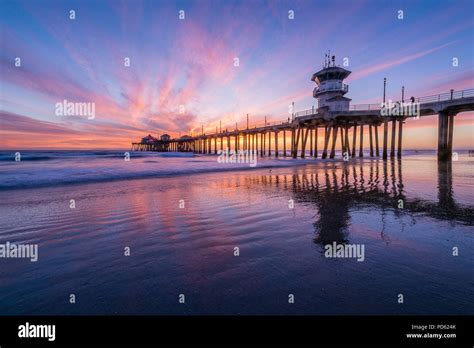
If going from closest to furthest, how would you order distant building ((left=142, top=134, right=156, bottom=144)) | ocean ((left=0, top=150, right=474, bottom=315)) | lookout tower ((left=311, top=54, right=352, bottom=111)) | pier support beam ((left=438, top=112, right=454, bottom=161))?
ocean ((left=0, top=150, right=474, bottom=315)), pier support beam ((left=438, top=112, right=454, bottom=161)), lookout tower ((left=311, top=54, right=352, bottom=111)), distant building ((left=142, top=134, right=156, bottom=144))

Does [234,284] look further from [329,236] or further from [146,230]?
[146,230]

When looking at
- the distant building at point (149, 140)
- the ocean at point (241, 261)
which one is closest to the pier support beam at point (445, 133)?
the ocean at point (241, 261)

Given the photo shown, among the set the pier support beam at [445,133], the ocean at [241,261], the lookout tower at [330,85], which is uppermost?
the lookout tower at [330,85]

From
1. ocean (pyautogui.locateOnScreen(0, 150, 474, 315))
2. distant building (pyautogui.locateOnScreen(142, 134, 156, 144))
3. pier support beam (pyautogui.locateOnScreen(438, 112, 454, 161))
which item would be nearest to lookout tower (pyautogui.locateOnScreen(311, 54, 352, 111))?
pier support beam (pyautogui.locateOnScreen(438, 112, 454, 161))

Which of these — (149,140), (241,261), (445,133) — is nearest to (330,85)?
(445,133)

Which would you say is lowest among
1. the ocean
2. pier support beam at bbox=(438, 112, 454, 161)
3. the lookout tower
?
the ocean

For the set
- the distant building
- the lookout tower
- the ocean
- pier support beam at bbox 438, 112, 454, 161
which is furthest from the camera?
the distant building

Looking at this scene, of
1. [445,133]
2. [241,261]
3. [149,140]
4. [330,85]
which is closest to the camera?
[241,261]

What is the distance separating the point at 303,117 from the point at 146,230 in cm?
3656

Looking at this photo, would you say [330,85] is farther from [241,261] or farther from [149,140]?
[149,140]

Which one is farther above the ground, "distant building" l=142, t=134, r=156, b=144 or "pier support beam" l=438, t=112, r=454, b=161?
"distant building" l=142, t=134, r=156, b=144

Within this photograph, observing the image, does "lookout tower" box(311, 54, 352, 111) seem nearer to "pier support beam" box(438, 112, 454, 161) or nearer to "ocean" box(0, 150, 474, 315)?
"pier support beam" box(438, 112, 454, 161)

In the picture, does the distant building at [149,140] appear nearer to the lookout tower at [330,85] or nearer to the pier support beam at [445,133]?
the lookout tower at [330,85]
